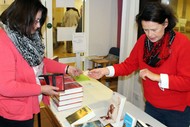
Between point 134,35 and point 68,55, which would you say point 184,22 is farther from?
point 68,55

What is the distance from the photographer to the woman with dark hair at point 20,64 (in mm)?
1215

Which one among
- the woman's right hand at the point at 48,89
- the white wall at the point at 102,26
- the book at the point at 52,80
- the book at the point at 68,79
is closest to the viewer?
the woman's right hand at the point at 48,89

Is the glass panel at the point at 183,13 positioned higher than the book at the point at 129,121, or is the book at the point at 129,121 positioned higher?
the glass panel at the point at 183,13

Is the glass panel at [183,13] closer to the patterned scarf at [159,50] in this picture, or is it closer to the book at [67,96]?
the patterned scarf at [159,50]

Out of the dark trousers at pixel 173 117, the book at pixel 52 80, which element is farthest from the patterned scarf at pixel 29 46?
the dark trousers at pixel 173 117

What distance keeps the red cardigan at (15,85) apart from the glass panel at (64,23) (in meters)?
2.27

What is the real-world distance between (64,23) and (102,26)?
78 cm

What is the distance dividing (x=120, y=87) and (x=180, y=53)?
2.02 metres

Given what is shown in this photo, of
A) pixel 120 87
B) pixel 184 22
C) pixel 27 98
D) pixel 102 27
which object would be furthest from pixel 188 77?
pixel 102 27

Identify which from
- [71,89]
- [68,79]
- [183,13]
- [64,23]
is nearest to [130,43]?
[183,13]

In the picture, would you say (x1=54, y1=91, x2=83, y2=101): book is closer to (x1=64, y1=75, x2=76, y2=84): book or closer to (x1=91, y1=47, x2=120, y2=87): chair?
(x1=64, y1=75, x2=76, y2=84): book

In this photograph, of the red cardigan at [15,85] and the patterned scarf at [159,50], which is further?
the patterned scarf at [159,50]

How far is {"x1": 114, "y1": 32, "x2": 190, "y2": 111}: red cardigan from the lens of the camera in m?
1.36

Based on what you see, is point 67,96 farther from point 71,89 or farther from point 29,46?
point 29,46
